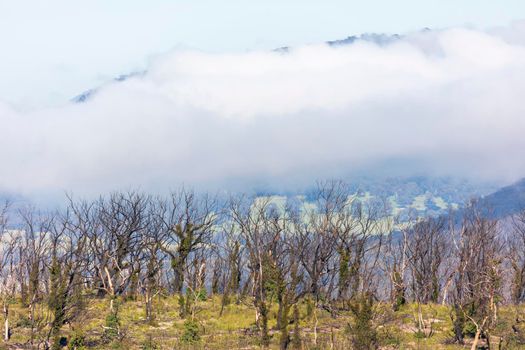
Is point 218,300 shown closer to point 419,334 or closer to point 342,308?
point 342,308

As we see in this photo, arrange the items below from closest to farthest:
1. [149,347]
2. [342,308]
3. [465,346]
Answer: [149,347] < [465,346] < [342,308]

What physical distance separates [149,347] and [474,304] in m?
29.1

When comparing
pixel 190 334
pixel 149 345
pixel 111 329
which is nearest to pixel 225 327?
pixel 190 334

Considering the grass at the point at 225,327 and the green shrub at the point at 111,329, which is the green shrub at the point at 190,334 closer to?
the grass at the point at 225,327

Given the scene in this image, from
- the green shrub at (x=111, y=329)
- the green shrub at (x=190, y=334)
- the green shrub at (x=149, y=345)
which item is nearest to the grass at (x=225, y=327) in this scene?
the green shrub at (x=149, y=345)

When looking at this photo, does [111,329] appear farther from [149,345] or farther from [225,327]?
[225,327]

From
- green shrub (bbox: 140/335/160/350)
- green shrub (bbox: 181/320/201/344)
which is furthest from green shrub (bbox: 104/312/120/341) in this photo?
green shrub (bbox: 181/320/201/344)

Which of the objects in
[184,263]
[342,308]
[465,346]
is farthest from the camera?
[184,263]

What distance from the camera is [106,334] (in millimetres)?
62938

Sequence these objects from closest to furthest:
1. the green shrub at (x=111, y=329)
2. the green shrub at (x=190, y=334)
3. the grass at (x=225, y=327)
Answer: the green shrub at (x=190, y=334) < the grass at (x=225, y=327) < the green shrub at (x=111, y=329)

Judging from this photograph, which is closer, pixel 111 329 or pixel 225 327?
pixel 111 329

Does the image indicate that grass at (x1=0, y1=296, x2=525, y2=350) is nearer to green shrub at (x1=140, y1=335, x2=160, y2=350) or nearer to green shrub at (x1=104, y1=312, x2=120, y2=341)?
green shrub at (x1=140, y1=335, x2=160, y2=350)

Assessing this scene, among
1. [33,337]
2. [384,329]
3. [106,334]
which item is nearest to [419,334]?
[384,329]

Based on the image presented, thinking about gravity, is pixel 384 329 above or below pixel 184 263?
below
